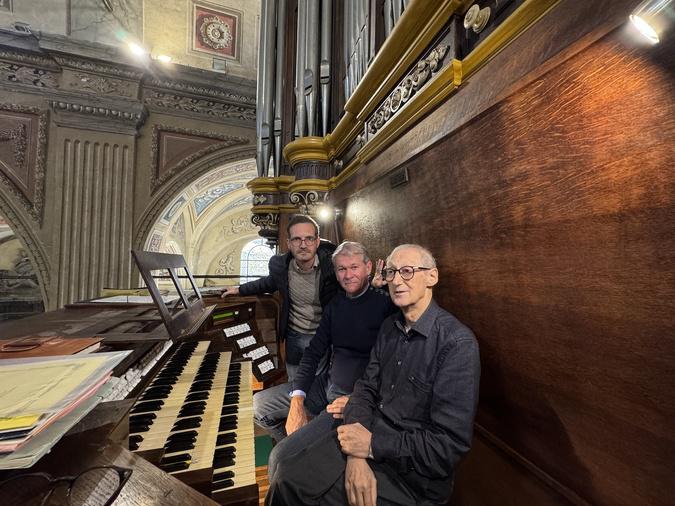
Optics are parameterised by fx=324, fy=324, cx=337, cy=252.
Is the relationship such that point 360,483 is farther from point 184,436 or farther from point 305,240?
point 305,240

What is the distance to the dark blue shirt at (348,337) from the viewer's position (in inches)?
59.7

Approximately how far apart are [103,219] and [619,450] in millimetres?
5583

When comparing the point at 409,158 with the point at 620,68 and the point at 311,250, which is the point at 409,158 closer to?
the point at 620,68

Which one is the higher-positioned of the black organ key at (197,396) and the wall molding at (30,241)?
the wall molding at (30,241)

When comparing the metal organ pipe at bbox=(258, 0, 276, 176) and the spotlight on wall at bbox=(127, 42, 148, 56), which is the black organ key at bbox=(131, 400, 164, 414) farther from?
the spotlight on wall at bbox=(127, 42, 148, 56)

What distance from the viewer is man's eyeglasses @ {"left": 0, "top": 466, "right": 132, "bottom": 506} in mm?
419

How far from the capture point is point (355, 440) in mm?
992

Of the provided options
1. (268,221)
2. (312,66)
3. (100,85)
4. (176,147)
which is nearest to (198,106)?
(176,147)

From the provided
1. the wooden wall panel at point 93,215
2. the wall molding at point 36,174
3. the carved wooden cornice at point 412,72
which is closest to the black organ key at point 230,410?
the carved wooden cornice at point 412,72

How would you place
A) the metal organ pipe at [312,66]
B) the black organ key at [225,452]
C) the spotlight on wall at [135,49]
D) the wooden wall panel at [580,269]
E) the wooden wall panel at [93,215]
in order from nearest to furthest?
the wooden wall panel at [580,269], the black organ key at [225,452], the metal organ pipe at [312,66], the wooden wall panel at [93,215], the spotlight on wall at [135,49]

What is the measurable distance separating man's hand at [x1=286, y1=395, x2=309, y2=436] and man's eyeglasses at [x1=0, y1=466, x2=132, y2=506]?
113 cm

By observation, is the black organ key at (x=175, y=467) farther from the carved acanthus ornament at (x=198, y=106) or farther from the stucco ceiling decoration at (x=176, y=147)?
the carved acanthus ornament at (x=198, y=106)

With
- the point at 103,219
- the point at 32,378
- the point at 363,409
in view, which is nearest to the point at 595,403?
the point at 363,409

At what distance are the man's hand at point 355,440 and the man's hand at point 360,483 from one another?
24 mm
